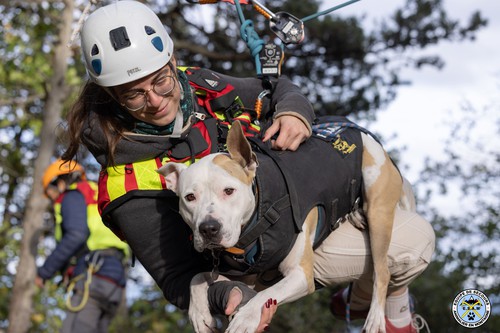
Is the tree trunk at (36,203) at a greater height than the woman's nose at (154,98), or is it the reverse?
the woman's nose at (154,98)

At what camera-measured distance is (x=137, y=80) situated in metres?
3.75

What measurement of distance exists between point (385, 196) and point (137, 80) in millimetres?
1465

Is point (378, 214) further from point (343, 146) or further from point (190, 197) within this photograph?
point (190, 197)

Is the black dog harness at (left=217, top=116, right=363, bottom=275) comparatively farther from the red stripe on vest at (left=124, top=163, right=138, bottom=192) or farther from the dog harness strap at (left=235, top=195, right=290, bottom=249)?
the red stripe on vest at (left=124, top=163, right=138, bottom=192)

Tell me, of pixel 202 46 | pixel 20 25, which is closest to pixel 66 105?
pixel 20 25

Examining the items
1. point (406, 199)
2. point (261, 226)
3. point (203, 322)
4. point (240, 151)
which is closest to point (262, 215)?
point (261, 226)

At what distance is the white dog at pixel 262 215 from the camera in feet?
11.0

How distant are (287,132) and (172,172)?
606mm

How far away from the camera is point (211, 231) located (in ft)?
10.7

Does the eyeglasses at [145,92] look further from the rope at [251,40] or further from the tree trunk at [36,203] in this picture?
the tree trunk at [36,203]

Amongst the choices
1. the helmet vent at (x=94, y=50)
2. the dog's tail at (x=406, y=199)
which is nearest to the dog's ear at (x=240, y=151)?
the helmet vent at (x=94, y=50)

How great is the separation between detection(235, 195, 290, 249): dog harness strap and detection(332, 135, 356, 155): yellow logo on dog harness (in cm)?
60

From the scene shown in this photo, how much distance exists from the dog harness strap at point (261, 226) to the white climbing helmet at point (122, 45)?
936 mm

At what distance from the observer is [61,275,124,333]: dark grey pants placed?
7205mm
